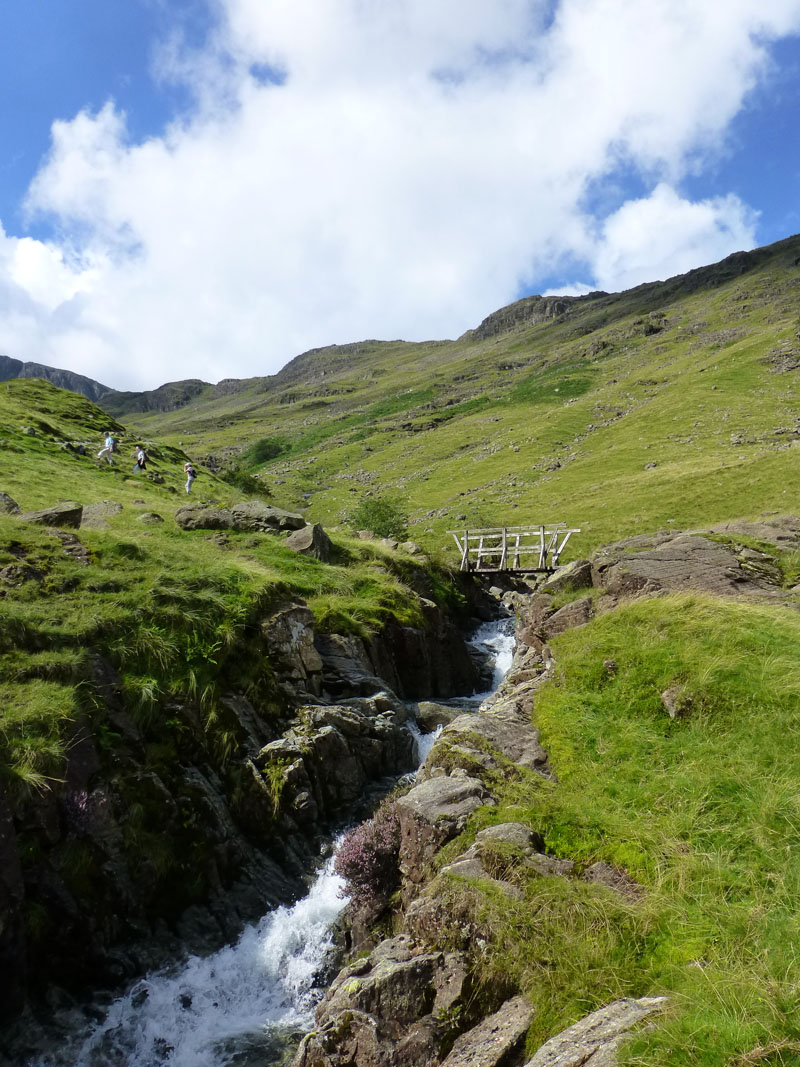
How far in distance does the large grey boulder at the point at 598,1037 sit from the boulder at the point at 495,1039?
545 mm

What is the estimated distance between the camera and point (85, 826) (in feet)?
32.0

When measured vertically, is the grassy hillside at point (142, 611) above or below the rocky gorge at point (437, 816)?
above

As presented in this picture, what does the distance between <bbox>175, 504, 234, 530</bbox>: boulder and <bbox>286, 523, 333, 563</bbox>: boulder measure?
9.88ft

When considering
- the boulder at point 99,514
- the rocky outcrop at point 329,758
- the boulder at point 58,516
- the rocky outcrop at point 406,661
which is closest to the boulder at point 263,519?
the boulder at point 99,514

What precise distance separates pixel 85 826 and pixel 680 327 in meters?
176

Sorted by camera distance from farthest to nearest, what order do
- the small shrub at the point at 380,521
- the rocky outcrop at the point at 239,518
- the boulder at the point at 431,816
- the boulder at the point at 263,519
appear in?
the small shrub at the point at 380,521, the boulder at the point at 263,519, the rocky outcrop at the point at 239,518, the boulder at the point at 431,816

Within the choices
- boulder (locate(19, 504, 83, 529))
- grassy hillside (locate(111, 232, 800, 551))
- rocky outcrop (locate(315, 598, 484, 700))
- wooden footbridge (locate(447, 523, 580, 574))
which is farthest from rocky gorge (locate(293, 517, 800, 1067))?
grassy hillside (locate(111, 232, 800, 551))

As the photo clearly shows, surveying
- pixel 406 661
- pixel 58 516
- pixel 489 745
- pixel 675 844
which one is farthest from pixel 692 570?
pixel 58 516

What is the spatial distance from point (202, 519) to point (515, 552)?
24.1 metres

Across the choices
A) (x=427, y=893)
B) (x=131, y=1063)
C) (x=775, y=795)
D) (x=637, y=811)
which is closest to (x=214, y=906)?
(x=131, y=1063)

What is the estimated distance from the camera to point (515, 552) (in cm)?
4175

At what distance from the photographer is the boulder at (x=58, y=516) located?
62.2 feet

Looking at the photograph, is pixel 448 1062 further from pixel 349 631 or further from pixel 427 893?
pixel 349 631

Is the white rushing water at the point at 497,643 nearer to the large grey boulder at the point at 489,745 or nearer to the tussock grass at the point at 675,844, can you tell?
the large grey boulder at the point at 489,745
